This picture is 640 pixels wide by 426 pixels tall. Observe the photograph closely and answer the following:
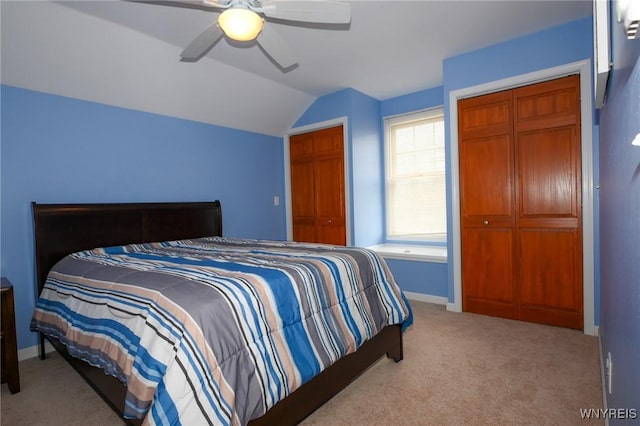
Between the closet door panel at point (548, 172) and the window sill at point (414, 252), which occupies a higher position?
the closet door panel at point (548, 172)

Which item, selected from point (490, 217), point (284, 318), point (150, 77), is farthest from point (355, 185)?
point (284, 318)

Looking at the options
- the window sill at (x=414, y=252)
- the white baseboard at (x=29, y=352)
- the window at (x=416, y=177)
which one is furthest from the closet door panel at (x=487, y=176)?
the white baseboard at (x=29, y=352)

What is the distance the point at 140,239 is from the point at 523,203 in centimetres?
353

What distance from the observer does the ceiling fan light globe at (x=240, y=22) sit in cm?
177

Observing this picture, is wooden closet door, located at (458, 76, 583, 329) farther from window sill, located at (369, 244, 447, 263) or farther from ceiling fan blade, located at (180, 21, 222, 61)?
ceiling fan blade, located at (180, 21, 222, 61)

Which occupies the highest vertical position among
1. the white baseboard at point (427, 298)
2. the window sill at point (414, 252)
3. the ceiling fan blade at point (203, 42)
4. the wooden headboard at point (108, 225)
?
the ceiling fan blade at point (203, 42)

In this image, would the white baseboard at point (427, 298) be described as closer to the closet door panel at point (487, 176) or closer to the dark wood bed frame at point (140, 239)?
the closet door panel at point (487, 176)

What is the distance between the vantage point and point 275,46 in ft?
7.50

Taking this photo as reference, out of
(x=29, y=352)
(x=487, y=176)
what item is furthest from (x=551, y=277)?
(x=29, y=352)

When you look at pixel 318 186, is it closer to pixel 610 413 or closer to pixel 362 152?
pixel 362 152

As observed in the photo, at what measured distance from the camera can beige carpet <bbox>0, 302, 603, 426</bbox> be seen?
1.73 metres

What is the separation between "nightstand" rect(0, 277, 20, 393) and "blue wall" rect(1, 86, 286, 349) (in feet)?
2.17

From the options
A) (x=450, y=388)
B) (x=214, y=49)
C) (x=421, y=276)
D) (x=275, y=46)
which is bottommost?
(x=450, y=388)

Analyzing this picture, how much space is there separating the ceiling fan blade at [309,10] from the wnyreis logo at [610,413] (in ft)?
6.67
